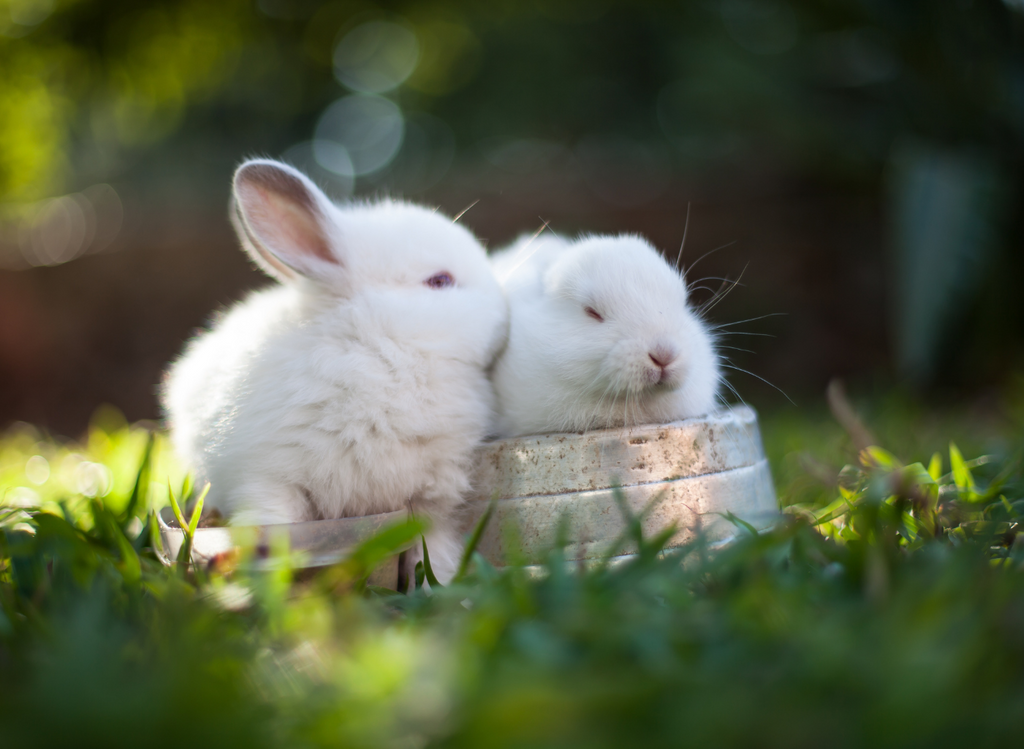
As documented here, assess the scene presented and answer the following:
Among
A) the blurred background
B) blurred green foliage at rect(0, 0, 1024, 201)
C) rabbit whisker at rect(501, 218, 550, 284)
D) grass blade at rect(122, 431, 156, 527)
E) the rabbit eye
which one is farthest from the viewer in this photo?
blurred green foliage at rect(0, 0, 1024, 201)

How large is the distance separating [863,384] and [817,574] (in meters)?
4.15

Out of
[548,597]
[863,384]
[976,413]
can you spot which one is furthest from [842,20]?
[548,597]

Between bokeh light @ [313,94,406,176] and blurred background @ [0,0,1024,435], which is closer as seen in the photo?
blurred background @ [0,0,1024,435]

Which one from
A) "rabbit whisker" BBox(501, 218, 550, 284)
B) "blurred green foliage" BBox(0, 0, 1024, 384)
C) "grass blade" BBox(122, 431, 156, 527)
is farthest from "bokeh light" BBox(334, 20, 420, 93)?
"grass blade" BBox(122, 431, 156, 527)

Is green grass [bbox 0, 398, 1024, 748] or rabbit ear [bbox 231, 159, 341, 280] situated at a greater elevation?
rabbit ear [bbox 231, 159, 341, 280]

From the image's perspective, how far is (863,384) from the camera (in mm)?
5047

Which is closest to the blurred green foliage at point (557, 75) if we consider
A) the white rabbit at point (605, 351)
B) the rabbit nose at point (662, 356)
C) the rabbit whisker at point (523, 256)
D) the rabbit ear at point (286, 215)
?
the rabbit whisker at point (523, 256)

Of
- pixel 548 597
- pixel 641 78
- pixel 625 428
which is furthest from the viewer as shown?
pixel 641 78

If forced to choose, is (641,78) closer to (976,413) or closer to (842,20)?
(842,20)

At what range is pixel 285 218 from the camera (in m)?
1.97

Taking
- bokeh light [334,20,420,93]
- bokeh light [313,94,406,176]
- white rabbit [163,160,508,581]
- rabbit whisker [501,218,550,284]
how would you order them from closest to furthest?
white rabbit [163,160,508,581]
rabbit whisker [501,218,550,284]
bokeh light [334,20,420,93]
bokeh light [313,94,406,176]

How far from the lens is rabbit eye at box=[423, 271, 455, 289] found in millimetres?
2002

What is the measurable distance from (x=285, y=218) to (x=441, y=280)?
42 cm

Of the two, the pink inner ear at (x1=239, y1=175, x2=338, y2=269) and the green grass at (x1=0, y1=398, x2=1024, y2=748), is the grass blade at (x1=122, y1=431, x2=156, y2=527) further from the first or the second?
the pink inner ear at (x1=239, y1=175, x2=338, y2=269)
